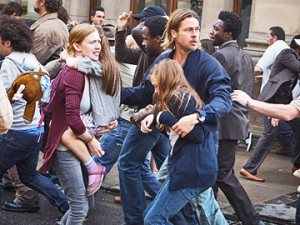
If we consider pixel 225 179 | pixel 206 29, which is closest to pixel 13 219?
pixel 225 179

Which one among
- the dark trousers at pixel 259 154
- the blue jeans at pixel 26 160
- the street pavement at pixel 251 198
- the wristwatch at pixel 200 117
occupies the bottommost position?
the street pavement at pixel 251 198

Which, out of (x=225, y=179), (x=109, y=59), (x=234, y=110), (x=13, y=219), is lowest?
(x=13, y=219)

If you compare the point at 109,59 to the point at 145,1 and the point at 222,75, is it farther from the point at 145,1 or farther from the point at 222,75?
the point at 145,1

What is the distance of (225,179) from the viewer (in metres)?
7.78

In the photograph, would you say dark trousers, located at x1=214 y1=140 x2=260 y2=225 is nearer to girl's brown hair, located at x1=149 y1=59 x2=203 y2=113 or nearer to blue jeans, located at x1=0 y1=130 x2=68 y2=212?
blue jeans, located at x1=0 y1=130 x2=68 y2=212

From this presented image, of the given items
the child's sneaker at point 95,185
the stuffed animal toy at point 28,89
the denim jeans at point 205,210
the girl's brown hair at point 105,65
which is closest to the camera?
the denim jeans at point 205,210

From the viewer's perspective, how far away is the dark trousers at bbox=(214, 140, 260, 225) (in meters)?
7.70

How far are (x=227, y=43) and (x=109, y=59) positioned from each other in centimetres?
165

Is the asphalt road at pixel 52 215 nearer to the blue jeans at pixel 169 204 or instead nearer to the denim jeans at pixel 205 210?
the denim jeans at pixel 205 210

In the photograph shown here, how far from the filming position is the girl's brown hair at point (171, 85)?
6.26 m

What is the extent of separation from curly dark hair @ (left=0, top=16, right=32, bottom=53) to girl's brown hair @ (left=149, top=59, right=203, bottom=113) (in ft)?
5.84

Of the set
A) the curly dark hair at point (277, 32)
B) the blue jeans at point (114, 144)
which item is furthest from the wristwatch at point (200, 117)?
the curly dark hair at point (277, 32)

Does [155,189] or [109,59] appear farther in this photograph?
[155,189]

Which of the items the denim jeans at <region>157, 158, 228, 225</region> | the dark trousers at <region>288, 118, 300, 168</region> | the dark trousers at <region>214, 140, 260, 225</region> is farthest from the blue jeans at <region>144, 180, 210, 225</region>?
the dark trousers at <region>288, 118, 300, 168</region>
